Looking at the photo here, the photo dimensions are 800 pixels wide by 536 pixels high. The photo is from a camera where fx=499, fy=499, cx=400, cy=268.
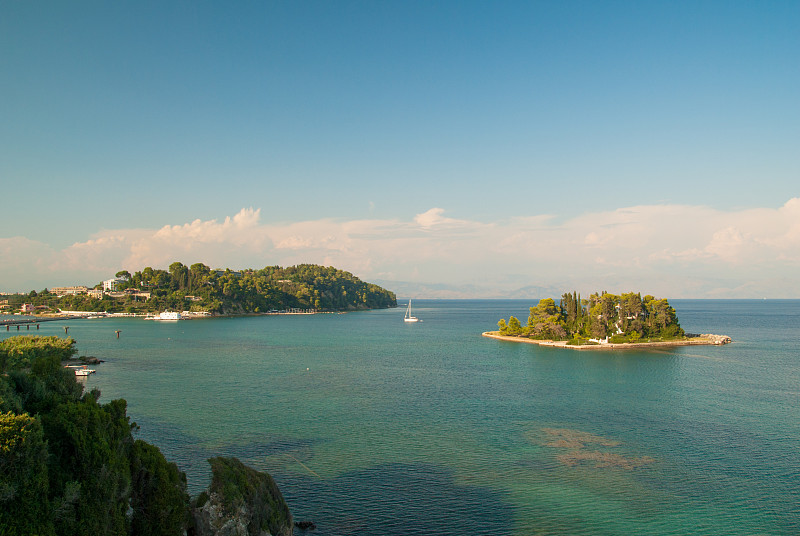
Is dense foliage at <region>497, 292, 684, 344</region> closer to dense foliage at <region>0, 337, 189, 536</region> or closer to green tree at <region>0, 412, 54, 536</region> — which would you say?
dense foliage at <region>0, 337, 189, 536</region>

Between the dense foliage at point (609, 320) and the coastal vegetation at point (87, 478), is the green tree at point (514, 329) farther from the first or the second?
the coastal vegetation at point (87, 478)

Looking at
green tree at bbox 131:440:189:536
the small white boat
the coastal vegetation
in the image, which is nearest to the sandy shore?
the small white boat

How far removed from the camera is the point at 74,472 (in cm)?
1403

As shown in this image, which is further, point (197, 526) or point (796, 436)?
point (796, 436)

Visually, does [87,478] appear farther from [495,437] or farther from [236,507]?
[495,437]

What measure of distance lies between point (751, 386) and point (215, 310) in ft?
563

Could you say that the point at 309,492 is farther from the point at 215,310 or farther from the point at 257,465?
the point at 215,310

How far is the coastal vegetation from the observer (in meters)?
12.1

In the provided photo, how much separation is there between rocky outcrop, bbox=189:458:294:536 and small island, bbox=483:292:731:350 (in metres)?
68.8

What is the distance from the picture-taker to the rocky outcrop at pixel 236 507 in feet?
53.9

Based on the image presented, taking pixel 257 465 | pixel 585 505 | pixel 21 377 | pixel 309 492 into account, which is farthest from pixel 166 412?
pixel 585 505

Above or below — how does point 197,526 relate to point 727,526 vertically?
above

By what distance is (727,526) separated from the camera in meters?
20.0

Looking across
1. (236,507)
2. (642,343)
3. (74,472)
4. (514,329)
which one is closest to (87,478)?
(74,472)
